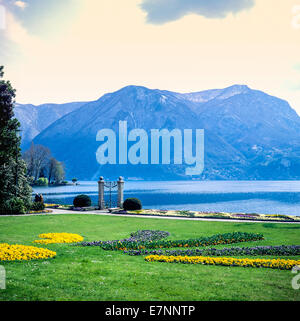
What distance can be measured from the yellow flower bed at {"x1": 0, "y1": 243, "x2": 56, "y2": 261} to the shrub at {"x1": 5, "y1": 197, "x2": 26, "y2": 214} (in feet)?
63.5

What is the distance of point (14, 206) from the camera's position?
108 feet

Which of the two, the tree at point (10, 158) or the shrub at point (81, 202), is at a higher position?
the tree at point (10, 158)

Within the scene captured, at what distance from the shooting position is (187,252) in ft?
49.4

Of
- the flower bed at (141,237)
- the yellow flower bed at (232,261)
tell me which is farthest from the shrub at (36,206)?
the yellow flower bed at (232,261)

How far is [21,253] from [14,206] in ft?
68.9

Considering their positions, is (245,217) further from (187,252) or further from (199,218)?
(187,252)

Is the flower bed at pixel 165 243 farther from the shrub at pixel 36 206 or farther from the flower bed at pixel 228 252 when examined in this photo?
the shrub at pixel 36 206

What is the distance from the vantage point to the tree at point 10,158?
30.0m

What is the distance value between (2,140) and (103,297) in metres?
25.1

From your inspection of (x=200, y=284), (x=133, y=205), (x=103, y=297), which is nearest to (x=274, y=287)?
(x=200, y=284)

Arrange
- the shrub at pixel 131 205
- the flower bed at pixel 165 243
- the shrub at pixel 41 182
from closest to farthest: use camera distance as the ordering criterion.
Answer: the flower bed at pixel 165 243
the shrub at pixel 131 205
the shrub at pixel 41 182

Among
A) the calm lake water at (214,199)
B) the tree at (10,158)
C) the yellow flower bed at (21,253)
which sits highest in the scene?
the tree at (10,158)

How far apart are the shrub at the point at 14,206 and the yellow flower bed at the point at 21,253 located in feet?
63.5

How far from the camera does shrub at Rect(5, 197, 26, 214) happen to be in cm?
3278
